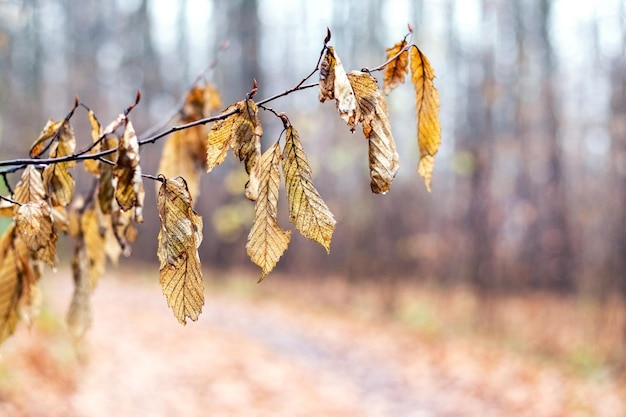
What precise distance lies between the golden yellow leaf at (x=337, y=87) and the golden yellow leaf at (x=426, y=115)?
249 millimetres

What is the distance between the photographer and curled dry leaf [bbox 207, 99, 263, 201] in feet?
3.72

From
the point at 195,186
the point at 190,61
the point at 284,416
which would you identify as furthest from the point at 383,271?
the point at 190,61

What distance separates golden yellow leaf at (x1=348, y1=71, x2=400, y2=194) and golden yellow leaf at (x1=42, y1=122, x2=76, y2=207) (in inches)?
27.3

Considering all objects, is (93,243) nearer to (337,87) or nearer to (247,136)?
(247,136)

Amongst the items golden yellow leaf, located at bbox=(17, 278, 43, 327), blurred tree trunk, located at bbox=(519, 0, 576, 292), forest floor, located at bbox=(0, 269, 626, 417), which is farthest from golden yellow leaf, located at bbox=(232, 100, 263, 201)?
blurred tree trunk, located at bbox=(519, 0, 576, 292)

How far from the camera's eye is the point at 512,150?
507 inches

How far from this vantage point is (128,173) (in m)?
1.05

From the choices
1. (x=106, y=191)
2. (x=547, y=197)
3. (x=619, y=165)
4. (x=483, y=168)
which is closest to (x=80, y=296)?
(x=106, y=191)

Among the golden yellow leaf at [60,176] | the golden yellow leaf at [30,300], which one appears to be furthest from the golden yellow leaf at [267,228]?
the golden yellow leaf at [30,300]

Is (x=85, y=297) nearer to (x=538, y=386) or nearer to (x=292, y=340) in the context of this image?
(x=538, y=386)

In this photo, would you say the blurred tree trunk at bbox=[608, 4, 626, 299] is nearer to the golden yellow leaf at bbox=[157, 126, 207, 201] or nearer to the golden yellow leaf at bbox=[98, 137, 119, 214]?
the golden yellow leaf at bbox=[157, 126, 207, 201]

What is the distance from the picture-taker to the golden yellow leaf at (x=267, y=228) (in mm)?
1107

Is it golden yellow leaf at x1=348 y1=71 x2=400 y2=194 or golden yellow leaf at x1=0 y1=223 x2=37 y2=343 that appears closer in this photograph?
golden yellow leaf at x1=348 y1=71 x2=400 y2=194

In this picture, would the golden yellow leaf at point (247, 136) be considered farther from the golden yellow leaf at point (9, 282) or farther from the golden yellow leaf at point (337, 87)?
the golden yellow leaf at point (9, 282)
